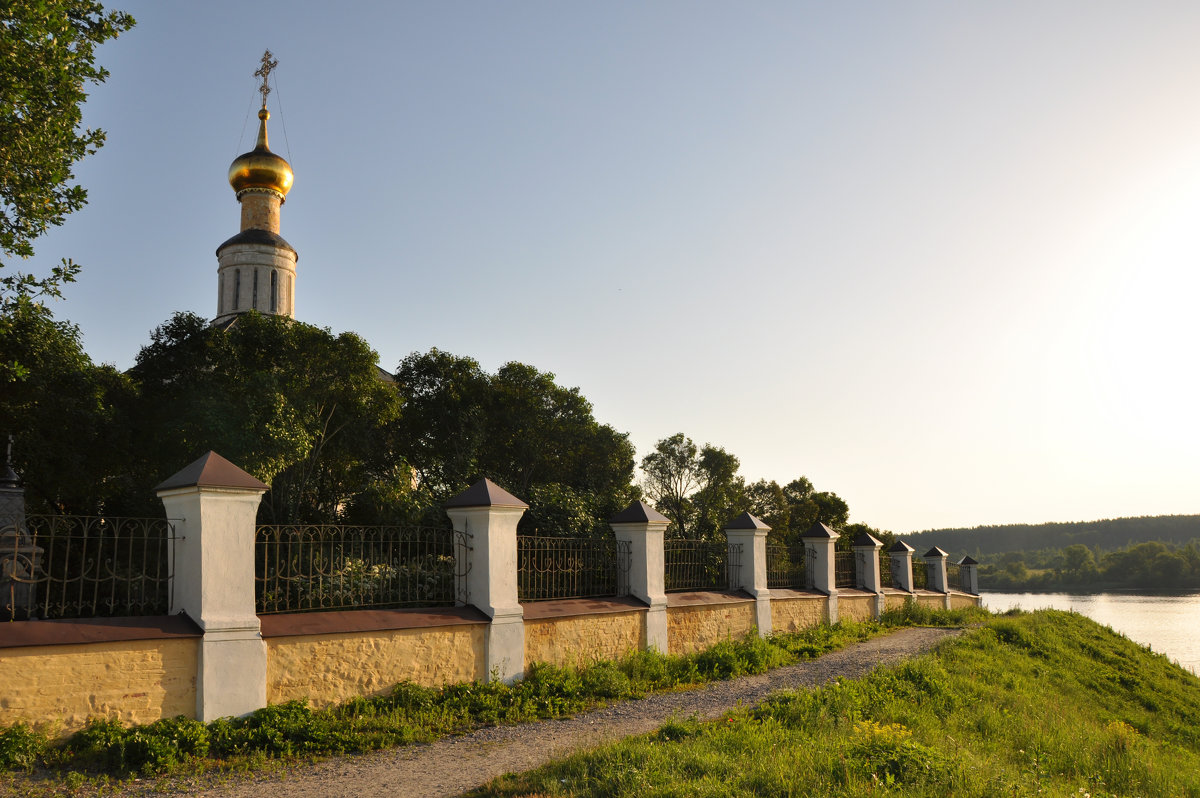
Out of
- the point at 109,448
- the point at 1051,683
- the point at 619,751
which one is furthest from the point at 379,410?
the point at 1051,683

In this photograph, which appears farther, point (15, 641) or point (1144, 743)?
point (1144, 743)

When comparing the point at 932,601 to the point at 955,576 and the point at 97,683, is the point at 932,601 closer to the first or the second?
the point at 955,576

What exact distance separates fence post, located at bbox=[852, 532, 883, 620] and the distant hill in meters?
94.3

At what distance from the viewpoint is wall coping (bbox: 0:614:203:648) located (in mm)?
6184

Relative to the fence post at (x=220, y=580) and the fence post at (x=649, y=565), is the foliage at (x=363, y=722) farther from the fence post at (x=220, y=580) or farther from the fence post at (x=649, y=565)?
the fence post at (x=649, y=565)

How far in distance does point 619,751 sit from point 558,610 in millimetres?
3798

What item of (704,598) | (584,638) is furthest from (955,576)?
(584,638)

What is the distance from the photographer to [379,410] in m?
16.0

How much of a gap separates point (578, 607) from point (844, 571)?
9.67 meters

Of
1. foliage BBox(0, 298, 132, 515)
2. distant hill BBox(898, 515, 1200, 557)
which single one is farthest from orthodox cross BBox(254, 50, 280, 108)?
distant hill BBox(898, 515, 1200, 557)

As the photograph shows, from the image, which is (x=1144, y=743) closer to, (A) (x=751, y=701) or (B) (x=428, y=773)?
(A) (x=751, y=701)

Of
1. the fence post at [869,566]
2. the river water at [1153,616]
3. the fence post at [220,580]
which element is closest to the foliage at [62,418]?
the fence post at [220,580]

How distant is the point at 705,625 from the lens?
12.3 m

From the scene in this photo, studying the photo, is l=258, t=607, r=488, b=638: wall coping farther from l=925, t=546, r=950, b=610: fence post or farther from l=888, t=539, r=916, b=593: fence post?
l=925, t=546, r=950, b=610: fence post
